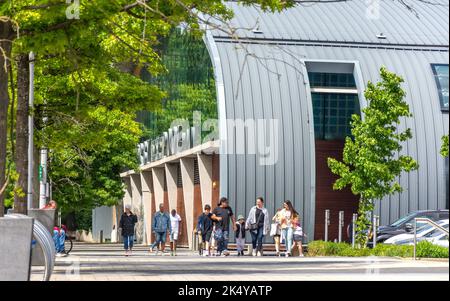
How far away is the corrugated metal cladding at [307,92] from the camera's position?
1833 inches

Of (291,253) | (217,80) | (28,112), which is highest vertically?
(217,80)

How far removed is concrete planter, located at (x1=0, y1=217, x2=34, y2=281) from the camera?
15.6m

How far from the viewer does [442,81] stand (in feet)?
162

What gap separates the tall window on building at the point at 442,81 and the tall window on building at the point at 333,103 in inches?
128

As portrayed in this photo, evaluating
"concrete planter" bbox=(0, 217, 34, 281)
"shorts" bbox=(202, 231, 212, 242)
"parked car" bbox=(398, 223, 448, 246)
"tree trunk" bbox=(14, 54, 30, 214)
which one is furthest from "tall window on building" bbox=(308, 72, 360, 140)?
"concrete planter" bbox=(0, 217, 34, 281)

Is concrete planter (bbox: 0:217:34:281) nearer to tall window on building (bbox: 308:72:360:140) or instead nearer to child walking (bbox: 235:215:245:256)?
child walking (bbox: 235:215:245:256)

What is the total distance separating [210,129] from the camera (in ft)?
160

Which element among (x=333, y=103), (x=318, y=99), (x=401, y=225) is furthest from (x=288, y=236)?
(x=333, y=103)

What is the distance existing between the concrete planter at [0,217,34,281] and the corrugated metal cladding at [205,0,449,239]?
29.6m

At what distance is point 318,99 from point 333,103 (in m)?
0.63

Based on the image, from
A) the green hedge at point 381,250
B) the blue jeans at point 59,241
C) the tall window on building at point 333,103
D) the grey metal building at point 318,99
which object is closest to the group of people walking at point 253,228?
the green hedge at point 381,250
